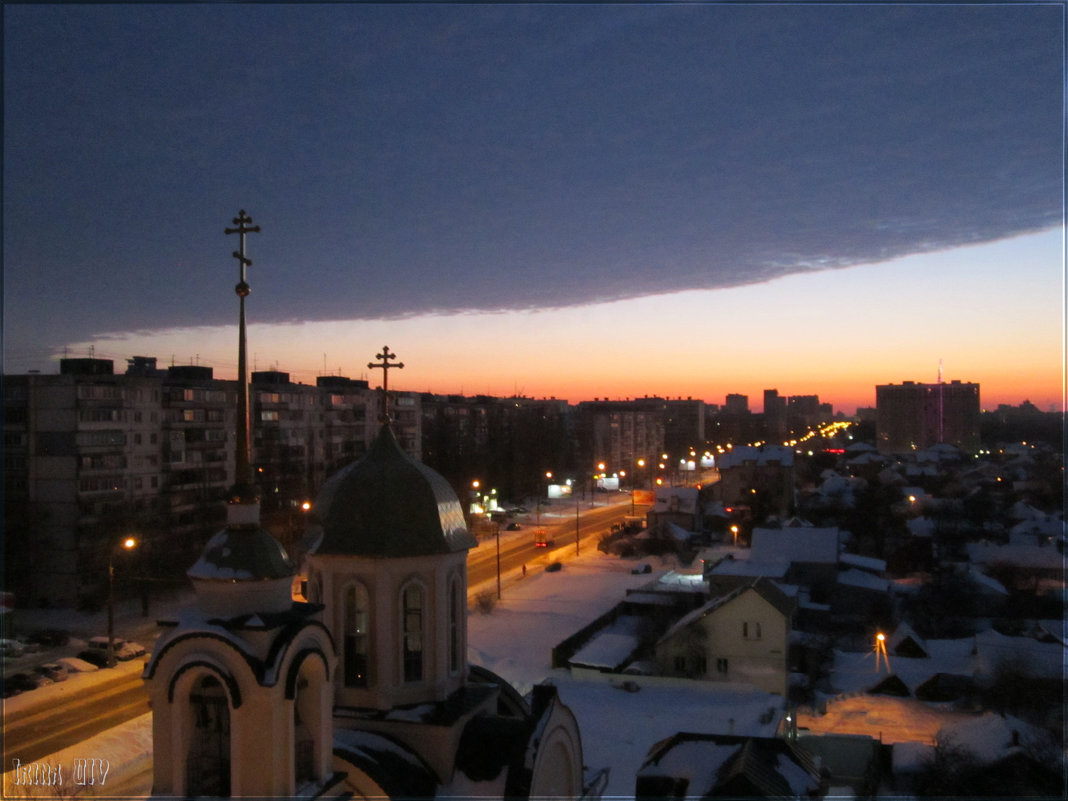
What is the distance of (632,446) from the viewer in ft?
293

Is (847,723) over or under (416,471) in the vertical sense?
under

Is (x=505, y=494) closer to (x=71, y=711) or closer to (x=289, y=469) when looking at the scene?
(x=289, y=469)

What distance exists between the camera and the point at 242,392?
7242 mm

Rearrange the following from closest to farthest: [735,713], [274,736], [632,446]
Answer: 1. [274,736]
2. [735,713]
3. [632,446]

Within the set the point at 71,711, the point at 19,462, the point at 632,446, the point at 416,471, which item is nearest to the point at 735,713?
the point at 416,471

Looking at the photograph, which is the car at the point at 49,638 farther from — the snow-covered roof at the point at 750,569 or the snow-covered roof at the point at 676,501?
the snow-covered roof at the point at 676,501

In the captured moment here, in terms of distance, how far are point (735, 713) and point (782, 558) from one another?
1902 centimetres

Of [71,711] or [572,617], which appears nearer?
[71,711]

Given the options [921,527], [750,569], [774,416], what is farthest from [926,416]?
[750,569]

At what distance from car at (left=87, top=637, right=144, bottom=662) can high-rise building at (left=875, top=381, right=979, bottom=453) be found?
91713mm

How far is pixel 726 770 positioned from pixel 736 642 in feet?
41.3

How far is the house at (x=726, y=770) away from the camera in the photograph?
10.0 meters

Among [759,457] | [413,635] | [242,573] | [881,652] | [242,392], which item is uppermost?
[242,392]

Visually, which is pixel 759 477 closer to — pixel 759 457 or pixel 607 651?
pixel 759 457
